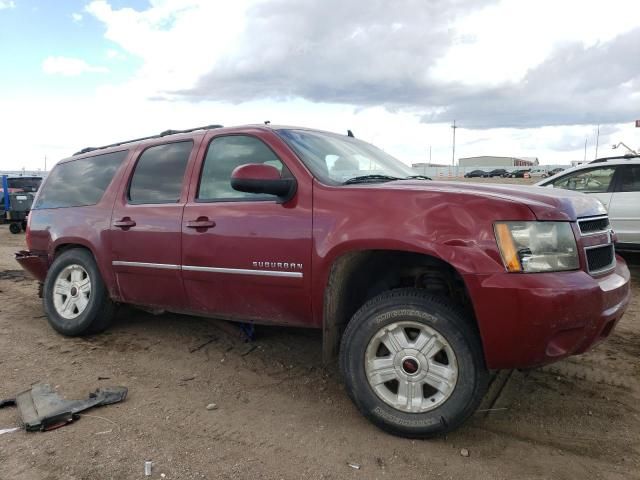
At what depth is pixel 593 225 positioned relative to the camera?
3080mm

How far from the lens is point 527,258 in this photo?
272 cm

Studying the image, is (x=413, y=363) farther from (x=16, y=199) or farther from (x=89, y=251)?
(x=16, y=199)

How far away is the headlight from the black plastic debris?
265 centimetres

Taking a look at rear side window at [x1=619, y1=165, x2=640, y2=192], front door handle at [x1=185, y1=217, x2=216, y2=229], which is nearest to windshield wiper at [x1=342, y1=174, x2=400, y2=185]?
front door handle at [x1=185, y1=217, x2=216, y2=229]

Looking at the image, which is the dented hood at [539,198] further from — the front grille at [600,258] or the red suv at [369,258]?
the front grille at [600,258]

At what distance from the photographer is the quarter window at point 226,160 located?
12.3 ft

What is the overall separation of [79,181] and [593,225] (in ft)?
14.7

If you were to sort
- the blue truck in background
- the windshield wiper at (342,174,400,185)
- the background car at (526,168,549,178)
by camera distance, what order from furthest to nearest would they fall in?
the background car at (526,168,549,178) < the blue truck in background < the windshield wiper at (342,174,400,185)

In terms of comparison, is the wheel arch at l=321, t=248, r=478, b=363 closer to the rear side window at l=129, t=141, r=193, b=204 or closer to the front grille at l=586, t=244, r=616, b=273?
the front grille at l=586, t=244, r=616, b=273

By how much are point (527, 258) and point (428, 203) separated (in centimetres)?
59

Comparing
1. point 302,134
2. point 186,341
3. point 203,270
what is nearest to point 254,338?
point 186,341

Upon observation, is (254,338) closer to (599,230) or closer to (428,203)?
(428,203)

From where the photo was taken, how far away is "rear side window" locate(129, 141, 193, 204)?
417 centimetres

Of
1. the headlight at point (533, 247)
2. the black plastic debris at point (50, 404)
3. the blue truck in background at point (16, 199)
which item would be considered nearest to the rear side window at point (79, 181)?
the black plastic debris at point (50, 404)
